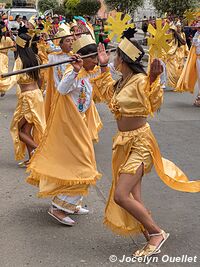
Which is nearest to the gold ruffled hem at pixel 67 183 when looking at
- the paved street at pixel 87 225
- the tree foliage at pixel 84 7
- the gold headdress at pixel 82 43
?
the paved street at pixel 87 225

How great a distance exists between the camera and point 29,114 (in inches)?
262

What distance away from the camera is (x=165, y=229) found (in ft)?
15.3

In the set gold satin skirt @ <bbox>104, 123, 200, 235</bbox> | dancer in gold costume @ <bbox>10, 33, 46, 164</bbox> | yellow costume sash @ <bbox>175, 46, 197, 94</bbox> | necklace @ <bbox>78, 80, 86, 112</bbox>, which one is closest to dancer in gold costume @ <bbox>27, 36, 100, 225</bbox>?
necklace @ <bbox>78, 80, 86, 112</bbox>

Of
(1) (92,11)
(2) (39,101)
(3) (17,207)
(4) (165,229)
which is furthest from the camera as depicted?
(1) (92,11)

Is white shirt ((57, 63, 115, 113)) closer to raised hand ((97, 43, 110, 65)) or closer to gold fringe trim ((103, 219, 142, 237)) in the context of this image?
raised hand ((97, 43, 110, 65))

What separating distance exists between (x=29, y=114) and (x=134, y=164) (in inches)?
112

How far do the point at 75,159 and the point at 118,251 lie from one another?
96 centimetres

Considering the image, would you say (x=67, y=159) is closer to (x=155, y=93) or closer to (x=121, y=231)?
(x=121, y=231)

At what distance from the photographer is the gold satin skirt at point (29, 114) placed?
6641mm

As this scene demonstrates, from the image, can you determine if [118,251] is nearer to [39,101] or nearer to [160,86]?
[160,86]

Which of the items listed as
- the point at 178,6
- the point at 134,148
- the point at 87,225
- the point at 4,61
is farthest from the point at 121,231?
the point at 178,6

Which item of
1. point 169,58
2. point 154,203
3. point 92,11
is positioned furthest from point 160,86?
point 92,11

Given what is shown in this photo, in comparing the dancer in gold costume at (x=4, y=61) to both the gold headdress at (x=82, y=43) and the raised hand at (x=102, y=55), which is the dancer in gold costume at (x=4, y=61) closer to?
the gold headdress at (x=82, y=43)

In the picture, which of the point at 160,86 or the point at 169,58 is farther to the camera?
the point at 169,58
